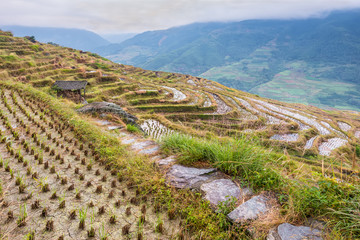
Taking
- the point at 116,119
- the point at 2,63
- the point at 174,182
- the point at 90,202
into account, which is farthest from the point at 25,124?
the point at 2,63

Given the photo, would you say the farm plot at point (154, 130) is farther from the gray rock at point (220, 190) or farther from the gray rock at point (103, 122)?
the gray rock at point (220, 190)

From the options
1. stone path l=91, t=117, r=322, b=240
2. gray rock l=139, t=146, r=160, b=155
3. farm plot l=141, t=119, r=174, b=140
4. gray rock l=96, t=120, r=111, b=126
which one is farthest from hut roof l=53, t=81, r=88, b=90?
stone path l=91, t=117, r=322, b=240

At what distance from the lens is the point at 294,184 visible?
3850 mm

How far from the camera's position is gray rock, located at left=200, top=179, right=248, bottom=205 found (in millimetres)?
4062

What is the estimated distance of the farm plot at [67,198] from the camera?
333 cm

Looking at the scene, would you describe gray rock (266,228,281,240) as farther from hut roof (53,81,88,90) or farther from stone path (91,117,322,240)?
hut roof (53,81,88,90)

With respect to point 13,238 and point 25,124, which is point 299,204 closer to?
point 13,238

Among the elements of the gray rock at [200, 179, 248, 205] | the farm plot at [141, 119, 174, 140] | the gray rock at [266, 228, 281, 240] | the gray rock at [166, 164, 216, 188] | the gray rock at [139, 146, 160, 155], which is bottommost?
the farm plot at [141, 119, 174, 140]

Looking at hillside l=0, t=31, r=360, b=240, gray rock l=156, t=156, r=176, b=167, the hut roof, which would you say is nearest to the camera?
hillside l=0, t=31, r=360, b=240

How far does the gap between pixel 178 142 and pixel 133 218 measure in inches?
110

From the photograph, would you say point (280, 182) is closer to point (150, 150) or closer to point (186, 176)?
point (186, 176)

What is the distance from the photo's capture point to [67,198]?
161 inches

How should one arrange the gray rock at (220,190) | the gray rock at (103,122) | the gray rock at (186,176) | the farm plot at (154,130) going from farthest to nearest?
the farm plot at (154,130)
the gray rock at (103,122)
the gray rock at (186,176)
the gray rock at (220,190)

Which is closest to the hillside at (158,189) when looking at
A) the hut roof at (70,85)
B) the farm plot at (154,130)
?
the farm plot at (154,130)
